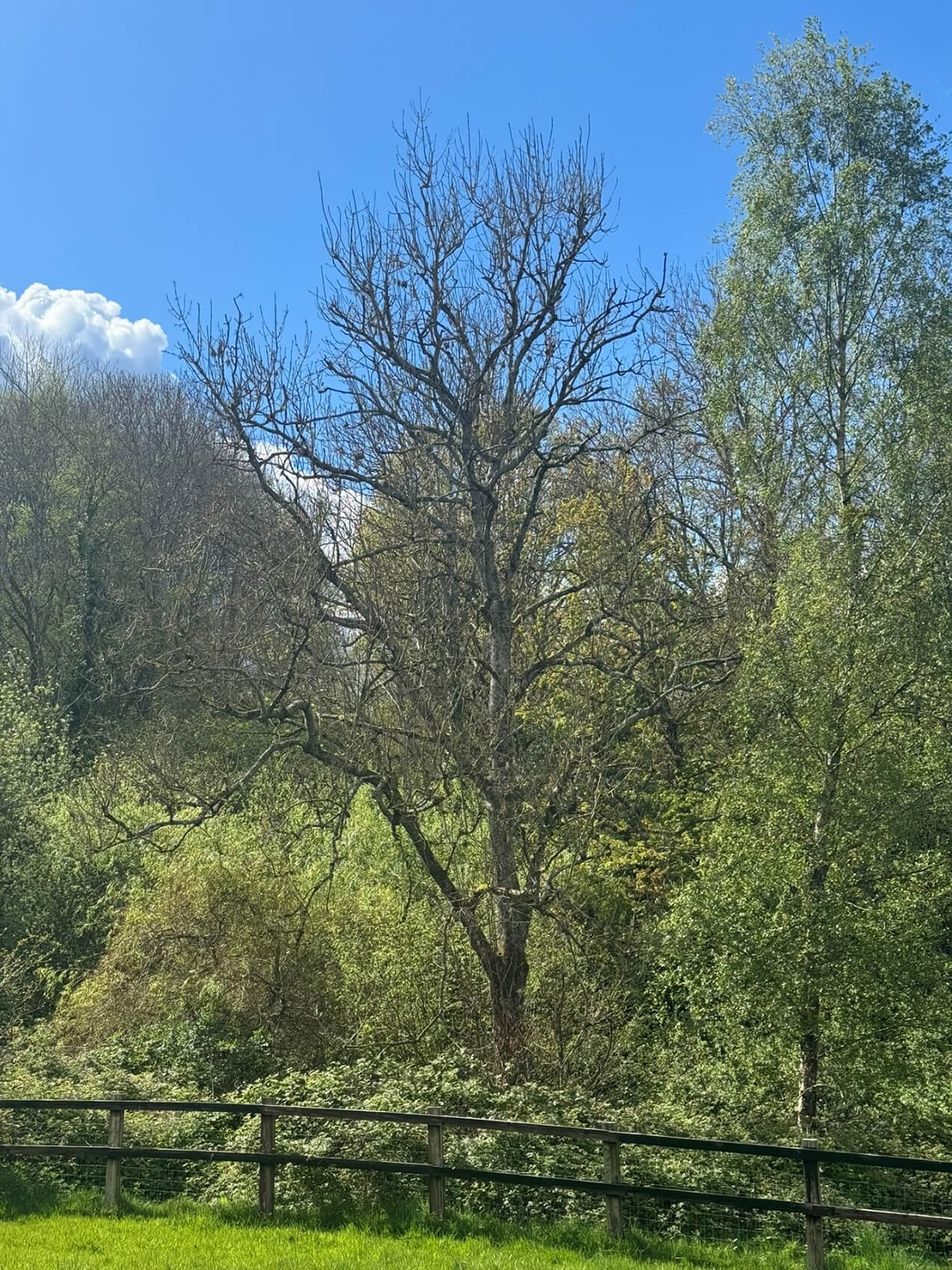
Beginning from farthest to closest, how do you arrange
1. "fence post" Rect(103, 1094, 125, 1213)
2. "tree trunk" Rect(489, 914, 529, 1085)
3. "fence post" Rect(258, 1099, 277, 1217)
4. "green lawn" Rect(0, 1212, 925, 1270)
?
1. "tree trunk" Rect(489, 914, 529, 1085)
2. "fence post" Rect(103, 1094, 125, 1213)
3. "fence post" Rect(258, 1099, 277, 1217)
4. "green lawn" Rect(0, 1212, 925, 1270)

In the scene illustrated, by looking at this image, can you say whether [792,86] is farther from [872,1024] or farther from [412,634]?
[872,1024]

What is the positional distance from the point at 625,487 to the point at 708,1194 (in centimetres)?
1108

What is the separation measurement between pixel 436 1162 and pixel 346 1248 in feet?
3.31

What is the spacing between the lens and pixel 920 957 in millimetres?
11039

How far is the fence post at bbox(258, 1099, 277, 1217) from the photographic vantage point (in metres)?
8.84

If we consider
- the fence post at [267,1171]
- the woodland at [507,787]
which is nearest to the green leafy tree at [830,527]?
the woodland at [507,787]

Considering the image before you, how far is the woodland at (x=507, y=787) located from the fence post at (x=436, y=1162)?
1.58m

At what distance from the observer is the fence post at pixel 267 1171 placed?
8836 millimetres

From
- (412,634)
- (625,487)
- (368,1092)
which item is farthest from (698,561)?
(368,1092)

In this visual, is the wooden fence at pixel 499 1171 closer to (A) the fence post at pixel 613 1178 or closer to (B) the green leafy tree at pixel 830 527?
(A) the fence post at pixel 613 1178

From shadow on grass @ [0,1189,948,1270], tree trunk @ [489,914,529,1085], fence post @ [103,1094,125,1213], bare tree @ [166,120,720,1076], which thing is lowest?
shadow on grass @ [0,1189,948,1270]

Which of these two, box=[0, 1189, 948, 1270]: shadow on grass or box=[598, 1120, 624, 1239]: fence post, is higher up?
box=[598, 1120, 624, 1239]: fence post

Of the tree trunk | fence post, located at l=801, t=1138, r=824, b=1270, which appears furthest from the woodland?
fence post, located at l=801, t=1138, r=824, b=1270

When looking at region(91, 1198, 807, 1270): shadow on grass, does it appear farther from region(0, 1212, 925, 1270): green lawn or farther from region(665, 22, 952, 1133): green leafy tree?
region(665, 22, 952, 1133): green leafy tree
